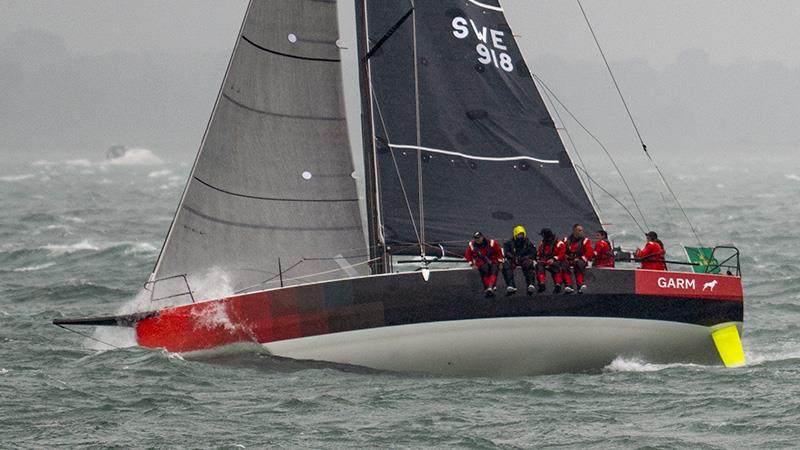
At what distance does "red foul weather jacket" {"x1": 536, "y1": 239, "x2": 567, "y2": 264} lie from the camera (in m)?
22.0

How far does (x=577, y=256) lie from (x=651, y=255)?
5.25 ft

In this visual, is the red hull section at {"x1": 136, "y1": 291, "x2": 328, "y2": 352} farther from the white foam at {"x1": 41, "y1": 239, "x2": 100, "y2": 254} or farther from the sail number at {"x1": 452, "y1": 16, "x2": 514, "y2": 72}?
the white foam at {"x1": 41, "y1": 239, "x2": 100, "y2": 254}

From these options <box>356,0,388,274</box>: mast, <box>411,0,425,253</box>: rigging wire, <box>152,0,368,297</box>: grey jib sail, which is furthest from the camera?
<box>411,0,425,253</box>: rigging wire

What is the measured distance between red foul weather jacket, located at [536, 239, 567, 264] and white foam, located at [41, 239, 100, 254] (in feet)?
87.4

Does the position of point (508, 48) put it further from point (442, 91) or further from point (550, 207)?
point (550, 207)

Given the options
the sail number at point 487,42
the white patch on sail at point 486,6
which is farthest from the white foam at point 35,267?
the white patch on sail at point 486,6

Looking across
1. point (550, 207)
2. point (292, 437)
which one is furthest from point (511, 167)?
point (292, 437)

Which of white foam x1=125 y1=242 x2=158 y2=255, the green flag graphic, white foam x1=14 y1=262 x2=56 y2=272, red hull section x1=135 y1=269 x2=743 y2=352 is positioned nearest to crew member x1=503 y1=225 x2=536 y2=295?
red hull section x1=135 y1=269 x2=743 y2=352

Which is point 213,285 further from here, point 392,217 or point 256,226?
point 392,217

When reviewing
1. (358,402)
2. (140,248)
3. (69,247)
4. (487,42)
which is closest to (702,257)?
(487,42)

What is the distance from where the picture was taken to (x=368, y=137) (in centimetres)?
2309

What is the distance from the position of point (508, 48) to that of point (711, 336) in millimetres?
6243

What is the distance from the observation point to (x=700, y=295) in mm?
22438

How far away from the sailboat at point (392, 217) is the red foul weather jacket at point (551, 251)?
0.62 m
